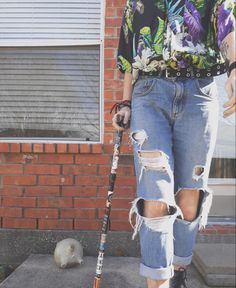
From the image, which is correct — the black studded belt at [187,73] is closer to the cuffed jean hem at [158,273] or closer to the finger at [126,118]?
the finger at [126,118]

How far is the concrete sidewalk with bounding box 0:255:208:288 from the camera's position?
353 cm

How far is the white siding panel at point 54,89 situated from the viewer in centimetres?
427

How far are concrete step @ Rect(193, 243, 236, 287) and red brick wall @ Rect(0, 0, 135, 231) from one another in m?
0.65

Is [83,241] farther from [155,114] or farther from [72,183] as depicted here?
[155,114]

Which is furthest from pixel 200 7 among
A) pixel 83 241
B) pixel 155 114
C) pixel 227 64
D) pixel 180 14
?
pixel 83 241

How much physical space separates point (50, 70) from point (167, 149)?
1961 mm

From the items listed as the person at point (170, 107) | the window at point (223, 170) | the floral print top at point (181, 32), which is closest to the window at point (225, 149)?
the window at point (223, 170)

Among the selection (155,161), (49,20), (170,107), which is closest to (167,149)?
(155,161)

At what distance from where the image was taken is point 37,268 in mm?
3836

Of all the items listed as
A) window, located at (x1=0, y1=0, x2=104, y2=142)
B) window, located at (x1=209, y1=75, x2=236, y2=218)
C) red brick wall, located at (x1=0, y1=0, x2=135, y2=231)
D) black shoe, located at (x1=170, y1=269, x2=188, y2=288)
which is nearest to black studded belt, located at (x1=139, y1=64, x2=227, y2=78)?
black shoe, located at (x1=170, y1=269, x2=188, y2=288)

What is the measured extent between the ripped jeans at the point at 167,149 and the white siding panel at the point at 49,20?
1615 millimetres

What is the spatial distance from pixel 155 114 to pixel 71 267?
170 cm

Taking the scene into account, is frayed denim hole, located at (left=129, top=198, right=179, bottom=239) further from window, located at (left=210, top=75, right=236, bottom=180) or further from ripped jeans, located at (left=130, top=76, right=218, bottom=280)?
window, located at (left=210, top=75, right=236, bottom=180)

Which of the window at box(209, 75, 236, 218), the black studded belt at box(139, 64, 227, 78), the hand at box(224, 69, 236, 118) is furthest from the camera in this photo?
the window at box(209, 75, 236, 218)
